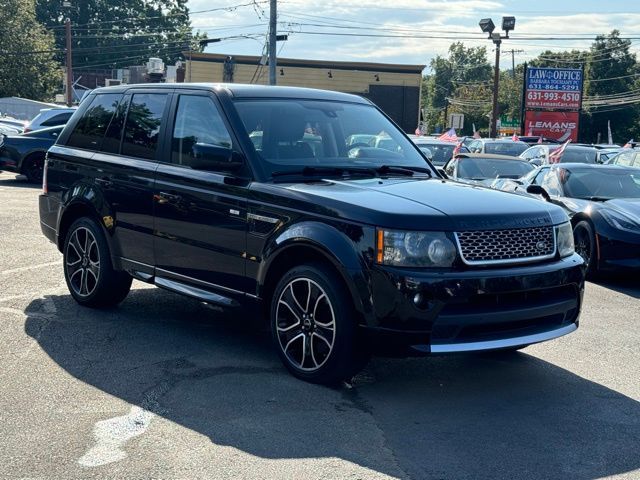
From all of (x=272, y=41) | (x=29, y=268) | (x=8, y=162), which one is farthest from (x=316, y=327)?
(x=272, y=41)

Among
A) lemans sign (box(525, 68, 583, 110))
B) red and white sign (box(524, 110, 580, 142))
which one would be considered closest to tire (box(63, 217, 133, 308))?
lemans sign (box(525, 68, 583, 110))

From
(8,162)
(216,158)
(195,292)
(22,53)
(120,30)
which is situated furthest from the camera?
(120,30)

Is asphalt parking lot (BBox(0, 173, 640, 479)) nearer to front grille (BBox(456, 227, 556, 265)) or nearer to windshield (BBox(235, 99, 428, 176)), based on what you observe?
front grille (BBox(456, 227, 556, 265))

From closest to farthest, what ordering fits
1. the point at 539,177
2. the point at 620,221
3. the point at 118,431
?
the point at 118,431 → the point at 620,221 → the point at 539,177

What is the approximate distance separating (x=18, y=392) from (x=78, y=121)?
3.44 meters

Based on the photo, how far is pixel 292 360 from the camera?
5688 mm

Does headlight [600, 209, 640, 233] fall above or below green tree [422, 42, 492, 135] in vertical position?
below

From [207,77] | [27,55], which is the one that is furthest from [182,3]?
[207,77]

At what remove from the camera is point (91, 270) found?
7602 mm

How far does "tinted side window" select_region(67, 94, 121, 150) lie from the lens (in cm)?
765

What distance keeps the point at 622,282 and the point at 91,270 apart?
20.6 ft

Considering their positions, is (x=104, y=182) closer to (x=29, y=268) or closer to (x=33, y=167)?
(x=29, y=268)

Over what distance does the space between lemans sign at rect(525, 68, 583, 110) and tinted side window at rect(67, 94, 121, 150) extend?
44574 millimetres

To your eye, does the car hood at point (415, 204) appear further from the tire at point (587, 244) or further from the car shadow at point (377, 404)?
the tire at point (587, 244)
